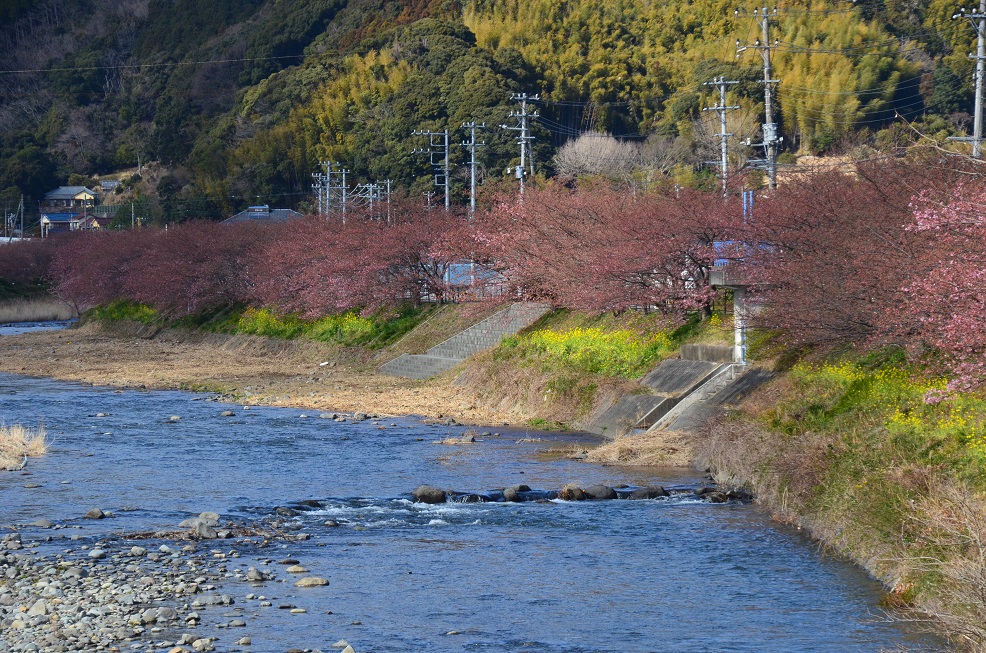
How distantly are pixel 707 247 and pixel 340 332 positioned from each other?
962 inches

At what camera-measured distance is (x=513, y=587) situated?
16.3 meters

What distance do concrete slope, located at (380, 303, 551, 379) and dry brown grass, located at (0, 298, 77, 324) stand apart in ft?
180

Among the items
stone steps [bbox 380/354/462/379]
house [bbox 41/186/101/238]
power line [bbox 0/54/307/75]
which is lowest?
stone steps [bbox 380/354/462/379]

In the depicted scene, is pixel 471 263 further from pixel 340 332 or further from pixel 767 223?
pixel 767 223

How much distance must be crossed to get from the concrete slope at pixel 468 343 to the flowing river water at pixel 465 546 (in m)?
12.6

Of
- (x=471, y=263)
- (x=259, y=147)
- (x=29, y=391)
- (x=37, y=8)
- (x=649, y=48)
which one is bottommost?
(x=29, y=391)

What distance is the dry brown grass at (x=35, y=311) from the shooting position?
93.3 meters

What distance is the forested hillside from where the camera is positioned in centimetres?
8831

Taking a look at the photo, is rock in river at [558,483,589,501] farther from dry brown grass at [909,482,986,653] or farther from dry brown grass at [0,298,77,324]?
dry brown grass at [0,298,77,324]

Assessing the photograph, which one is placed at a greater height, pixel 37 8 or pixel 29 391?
pixel 37 8

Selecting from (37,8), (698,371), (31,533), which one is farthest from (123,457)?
(37,8)

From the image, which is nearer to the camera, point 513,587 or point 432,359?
point 513,587

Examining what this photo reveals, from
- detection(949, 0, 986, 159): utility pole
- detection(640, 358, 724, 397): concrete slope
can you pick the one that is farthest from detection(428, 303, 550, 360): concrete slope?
detection(949, 0, 986, 159): utility pole

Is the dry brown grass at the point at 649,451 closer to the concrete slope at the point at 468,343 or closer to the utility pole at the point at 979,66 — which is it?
the utility pole at the point at 979,66
